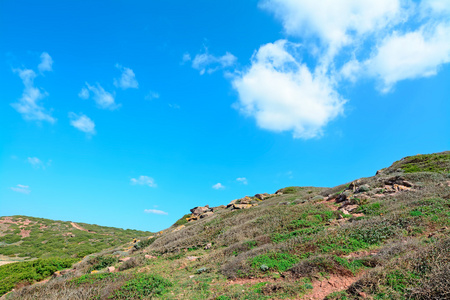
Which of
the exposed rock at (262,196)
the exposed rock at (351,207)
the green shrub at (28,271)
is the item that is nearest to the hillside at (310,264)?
the exposed rock at (351,207)

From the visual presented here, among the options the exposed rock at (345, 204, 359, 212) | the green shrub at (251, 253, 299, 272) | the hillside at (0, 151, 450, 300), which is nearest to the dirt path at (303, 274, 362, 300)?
the hillside at (0, 151, 450, 300)

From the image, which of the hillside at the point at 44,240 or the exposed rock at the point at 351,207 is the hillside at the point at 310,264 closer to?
the exposed rock at the point at 351,207

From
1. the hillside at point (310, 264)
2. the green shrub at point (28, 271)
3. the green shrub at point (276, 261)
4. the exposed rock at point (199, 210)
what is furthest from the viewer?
the exposed rock at point (199, 210)

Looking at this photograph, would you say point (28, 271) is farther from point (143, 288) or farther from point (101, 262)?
point (143, 288)

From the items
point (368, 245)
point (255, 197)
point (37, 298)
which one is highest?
point (255, 197)

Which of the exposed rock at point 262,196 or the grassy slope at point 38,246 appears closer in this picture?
the grassy slope at point 38,246

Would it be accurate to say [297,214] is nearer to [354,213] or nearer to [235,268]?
[354,213]

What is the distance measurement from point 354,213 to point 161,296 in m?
13.7

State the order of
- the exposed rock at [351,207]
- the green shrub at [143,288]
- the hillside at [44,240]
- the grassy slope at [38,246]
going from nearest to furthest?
the green shrub at [143,288], the exposed rock at [351,207], the grassy slope at [38,246], the hillside at [44,240]

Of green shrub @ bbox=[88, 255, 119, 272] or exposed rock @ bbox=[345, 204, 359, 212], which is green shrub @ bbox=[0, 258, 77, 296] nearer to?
green shrub @ bbox=[88, 255, 119, 272]

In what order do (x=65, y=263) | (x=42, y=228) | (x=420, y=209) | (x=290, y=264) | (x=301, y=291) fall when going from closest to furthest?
1. (x=301, y=291)
2. (x=290, y=264)
3. (x=420, y=209)
4. (x=65, y=263)
5. (x=42, y=228)

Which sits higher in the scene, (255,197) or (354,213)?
(255,197)

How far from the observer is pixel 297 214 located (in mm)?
16750

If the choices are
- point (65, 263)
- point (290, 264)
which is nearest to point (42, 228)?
point (65, 263)
